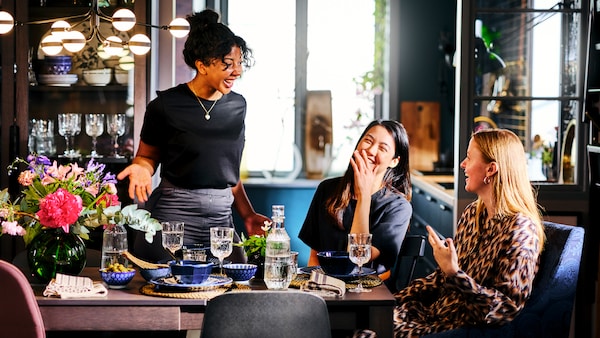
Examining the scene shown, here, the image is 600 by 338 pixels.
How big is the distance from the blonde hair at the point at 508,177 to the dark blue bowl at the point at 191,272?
920 millimetres

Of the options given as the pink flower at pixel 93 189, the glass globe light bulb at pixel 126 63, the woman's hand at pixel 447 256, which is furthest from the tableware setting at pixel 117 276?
the glass globe light bulb at pixel 126 63

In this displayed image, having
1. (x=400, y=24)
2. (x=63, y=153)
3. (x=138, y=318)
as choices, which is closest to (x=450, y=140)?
(x=400, y=24)

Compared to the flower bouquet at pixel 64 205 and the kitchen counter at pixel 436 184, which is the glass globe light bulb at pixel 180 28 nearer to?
the flower bouquet at pixel 64 205

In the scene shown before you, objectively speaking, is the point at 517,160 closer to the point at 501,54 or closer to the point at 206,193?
the point at 206,193

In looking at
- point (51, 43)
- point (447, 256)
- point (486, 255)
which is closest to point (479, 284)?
point (486, 255)

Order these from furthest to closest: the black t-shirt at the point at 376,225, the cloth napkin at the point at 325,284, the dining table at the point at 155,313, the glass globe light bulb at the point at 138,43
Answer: the glass globe light bulb at the point at 138,43 → the black t-shirt at the point at 376,225 → the cloth napkin at the point at 325,284 → the dining table at the point at 155,313

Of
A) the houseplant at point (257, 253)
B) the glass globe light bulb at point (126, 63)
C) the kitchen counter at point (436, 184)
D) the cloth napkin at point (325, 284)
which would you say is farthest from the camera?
the glass globe light bulb at point (126, 63)

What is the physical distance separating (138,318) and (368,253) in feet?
2.34

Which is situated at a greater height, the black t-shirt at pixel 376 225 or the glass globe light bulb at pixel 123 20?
the glass globe light bulb at pixel 123 20

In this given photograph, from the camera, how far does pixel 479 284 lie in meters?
2.83

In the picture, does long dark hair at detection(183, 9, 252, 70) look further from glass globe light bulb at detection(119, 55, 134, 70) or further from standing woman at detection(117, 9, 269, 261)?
glass globe light bulb at detection(119, 55, 134, 70)

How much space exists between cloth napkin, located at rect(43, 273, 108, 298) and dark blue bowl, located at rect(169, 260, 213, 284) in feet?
0.70

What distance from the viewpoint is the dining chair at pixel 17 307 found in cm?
248

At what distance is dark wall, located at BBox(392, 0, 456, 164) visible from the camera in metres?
6.66
